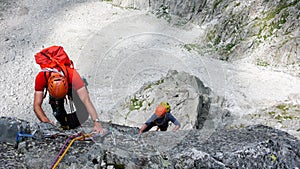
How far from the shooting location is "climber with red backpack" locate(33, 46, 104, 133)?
688 cm

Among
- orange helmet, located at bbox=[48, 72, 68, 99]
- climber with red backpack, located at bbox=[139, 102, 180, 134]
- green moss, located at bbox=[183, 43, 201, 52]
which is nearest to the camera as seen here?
orange helmet, located at bbox=[48, 72, 68, 99]

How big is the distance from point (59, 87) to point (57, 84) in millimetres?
91

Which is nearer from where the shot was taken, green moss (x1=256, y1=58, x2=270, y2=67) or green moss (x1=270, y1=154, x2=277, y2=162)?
green moss (x1=270, y1=154, x2=277, y2=162)

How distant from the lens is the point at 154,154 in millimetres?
5324

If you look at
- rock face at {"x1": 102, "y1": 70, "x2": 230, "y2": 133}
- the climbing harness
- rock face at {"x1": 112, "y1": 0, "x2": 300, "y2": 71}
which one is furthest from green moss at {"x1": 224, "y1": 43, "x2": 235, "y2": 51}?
the climbing harness

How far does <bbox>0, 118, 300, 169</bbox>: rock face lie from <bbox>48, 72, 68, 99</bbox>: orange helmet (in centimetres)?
124

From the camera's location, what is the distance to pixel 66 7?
33938 mm

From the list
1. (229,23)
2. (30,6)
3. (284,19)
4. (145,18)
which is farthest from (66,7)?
(284,19)

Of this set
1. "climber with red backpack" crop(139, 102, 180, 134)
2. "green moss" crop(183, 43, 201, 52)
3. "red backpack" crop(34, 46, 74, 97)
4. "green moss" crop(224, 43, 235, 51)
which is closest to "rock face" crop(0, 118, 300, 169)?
"red backpack" crop(34, 46, 74, 97)

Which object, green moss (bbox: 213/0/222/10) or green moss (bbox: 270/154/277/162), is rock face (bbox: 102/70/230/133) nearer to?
green moss (bbox: 270/154/277/162)

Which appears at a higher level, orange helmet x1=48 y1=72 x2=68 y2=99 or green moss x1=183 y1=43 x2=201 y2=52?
orange helmet x1=48 y1=72 x2=68 y2=99

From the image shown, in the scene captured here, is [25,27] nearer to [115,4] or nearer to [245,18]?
[115,4]

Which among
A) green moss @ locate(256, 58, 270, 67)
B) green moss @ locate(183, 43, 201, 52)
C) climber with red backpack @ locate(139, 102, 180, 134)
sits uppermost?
green moss @ locate(183, 43, 201, 52)

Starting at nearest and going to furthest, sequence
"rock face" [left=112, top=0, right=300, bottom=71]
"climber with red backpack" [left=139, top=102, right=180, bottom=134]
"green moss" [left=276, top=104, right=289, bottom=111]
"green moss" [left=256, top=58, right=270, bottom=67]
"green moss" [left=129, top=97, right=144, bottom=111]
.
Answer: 1. "climber with red backpack" [left=139, top=102, right=180, bottom=134]
2. "green moss" [left=129, top=97, right=144, bottom=111]
3. "green moss" [left=276, top=104, right=289, bottom=111]
4. "rock face" [left=112, top=0, right=300, bottom=71]
5. "green moss" [left=256, top=58, right=270, bottom=67]
